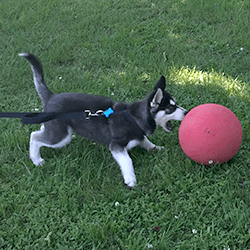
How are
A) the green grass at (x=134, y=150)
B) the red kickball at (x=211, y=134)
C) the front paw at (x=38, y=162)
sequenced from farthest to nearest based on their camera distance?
1. the front paw at (x=38, y=162)
2. the red kickball at (x=211, y=134)
3. the green grass at (x=134, y=150)

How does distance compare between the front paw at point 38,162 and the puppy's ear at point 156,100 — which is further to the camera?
the front paw at point 38,162

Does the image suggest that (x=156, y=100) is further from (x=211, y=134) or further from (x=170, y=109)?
(x=211, y=134)

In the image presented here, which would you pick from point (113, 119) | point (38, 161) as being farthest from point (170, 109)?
point (38, 161)

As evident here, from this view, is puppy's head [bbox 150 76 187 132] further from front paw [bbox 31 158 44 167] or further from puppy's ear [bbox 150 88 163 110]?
front paw [bbox 31 158 44 167]

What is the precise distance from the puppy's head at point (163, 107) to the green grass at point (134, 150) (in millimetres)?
548

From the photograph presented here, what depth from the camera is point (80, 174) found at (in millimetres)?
3762

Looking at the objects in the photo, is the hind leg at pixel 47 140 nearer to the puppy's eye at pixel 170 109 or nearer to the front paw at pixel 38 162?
the front paw at pixel 38 162

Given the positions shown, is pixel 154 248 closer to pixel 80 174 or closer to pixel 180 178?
pixel 180 178

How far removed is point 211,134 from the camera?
327 cm

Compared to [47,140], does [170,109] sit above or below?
above

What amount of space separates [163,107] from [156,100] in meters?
0.14

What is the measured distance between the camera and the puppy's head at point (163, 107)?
334 centimetres

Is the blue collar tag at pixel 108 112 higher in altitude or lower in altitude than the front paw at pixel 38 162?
higher

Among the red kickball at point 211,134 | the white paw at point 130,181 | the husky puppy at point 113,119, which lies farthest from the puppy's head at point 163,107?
the white paw at point 130,181
